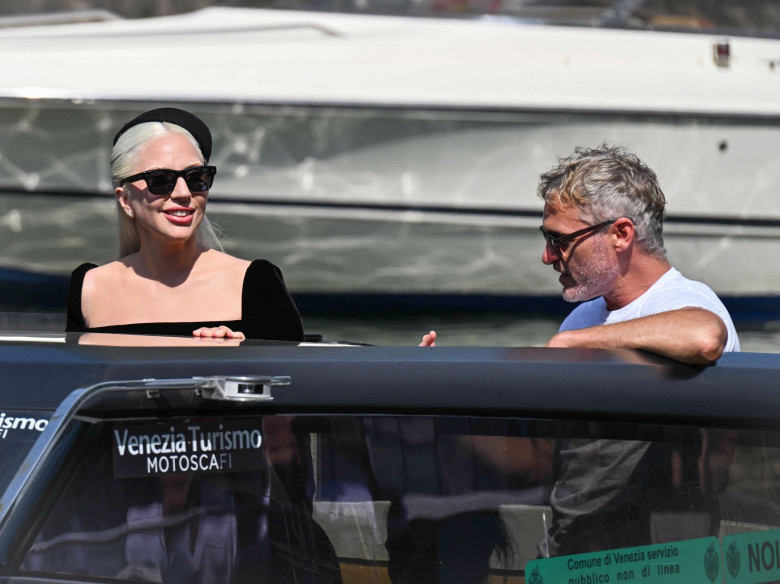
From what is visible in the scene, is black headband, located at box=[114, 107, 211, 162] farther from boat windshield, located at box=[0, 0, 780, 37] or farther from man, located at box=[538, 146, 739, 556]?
boat windshield, located at box=[0, 0, 780, 37]

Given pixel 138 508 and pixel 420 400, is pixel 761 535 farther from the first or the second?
pixel 138 508

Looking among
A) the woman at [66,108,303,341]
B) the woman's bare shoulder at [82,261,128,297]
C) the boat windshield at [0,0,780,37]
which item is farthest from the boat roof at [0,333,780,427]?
the boat windshield at [0,0,780,37]

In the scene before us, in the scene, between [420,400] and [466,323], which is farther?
[466,323]

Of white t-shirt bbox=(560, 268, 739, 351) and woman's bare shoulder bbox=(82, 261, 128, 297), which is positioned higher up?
woman's bare shoulder bbox=(82, 261, 128, 297)

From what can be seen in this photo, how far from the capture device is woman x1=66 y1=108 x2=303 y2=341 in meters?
2.24

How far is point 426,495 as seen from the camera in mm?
1399

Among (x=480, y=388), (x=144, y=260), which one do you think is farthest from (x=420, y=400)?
(x=144, y=260)

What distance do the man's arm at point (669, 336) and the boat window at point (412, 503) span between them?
0.14 metres

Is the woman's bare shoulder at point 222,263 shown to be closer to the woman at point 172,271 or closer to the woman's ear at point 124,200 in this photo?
the woman at point 172,271

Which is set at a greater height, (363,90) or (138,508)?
(363,90)

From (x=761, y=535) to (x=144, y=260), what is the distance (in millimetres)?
1509

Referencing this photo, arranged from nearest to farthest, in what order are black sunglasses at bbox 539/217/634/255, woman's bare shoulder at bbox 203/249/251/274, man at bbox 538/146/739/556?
man at bbox 538/146/739/556, black sunglasses at bbox 539/217/634/255, woman's bare shoulder at bbox 203/249/251/274

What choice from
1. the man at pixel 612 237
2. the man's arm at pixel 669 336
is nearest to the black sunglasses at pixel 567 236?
the man at pixel 612 237

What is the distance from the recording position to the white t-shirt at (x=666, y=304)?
2033 millimetres
